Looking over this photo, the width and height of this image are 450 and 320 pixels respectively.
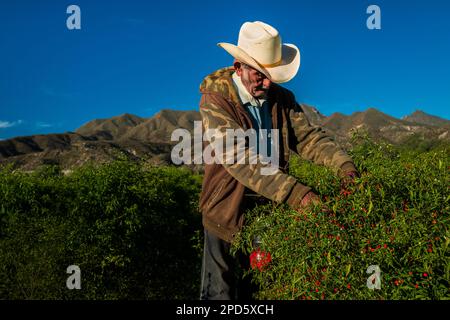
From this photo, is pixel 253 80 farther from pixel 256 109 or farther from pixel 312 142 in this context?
pixel 312 142

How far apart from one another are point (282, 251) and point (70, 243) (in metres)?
7.10

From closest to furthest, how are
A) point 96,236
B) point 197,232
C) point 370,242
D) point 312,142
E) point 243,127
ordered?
point 370,242 < point 243,127 < point 312,142 < point 96,236 < point 197,232

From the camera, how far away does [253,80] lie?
408cm

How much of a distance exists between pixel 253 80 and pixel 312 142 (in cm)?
84

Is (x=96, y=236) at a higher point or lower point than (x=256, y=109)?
lower

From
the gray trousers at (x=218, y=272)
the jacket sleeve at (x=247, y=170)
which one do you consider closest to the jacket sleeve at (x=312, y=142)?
the jacket sleeve at (x=247, y=170)

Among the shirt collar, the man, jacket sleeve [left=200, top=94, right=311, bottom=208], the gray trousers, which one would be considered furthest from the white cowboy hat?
the gray trousers

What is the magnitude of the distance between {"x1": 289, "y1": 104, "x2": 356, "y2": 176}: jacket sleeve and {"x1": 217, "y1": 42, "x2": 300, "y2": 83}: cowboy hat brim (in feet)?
1.43

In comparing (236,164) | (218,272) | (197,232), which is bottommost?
(218,272)

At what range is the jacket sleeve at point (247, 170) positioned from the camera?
3.32 meters

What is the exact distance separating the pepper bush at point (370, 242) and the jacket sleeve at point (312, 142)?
1.21 m

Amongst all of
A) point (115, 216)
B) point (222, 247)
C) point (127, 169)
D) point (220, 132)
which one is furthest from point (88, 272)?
point (220, 132)

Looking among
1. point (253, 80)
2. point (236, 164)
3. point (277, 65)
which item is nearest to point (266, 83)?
point (253, 80)

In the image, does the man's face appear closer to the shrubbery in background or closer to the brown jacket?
the brown jacket
